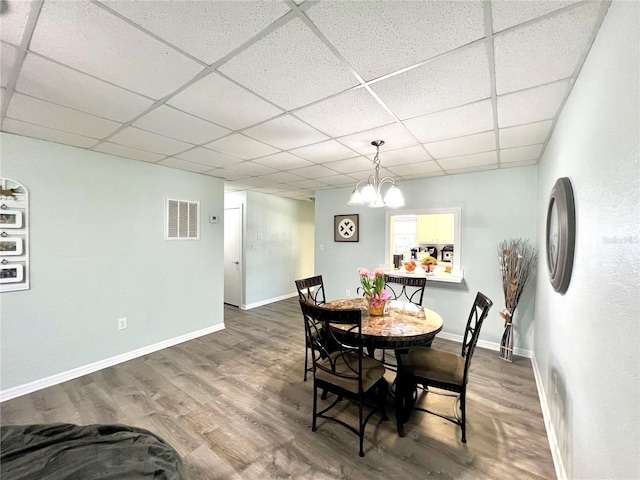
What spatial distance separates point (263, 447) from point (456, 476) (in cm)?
126

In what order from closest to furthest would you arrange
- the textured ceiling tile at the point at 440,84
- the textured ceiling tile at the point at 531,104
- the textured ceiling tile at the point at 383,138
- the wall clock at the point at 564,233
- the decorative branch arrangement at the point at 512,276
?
the textured ceiling tile at the point at 440,84, the wall clock at the point at 564,233, the textured ceiling tile at the point at 531,104, the textured ceiling tile at the point at 383,138, the decorative branch arrangement at the point at 512,276

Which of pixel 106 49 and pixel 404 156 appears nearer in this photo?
pixel 106 49

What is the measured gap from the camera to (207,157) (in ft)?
10.2

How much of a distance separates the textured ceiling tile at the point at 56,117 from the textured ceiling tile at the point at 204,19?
135cm

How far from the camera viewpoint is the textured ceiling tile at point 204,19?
1073 mm

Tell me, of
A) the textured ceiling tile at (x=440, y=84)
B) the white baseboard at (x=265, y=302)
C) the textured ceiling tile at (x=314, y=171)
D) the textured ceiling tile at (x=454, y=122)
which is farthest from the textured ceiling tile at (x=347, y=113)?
the white baseboard at (x=265, y=302)

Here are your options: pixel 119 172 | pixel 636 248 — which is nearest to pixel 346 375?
pixel 636 248

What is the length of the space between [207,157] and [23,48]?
1807mm

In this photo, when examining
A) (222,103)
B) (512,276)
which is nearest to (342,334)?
(222,103)

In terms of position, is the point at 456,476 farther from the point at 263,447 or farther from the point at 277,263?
the point at 277,263

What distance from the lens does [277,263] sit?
604cm

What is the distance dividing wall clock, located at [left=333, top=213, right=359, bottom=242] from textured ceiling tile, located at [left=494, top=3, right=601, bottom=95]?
128 inches

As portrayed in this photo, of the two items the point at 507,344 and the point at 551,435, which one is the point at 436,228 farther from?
the point at 551,435

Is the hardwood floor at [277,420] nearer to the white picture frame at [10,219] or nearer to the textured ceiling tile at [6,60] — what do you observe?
the white picture frame at [10,219]
